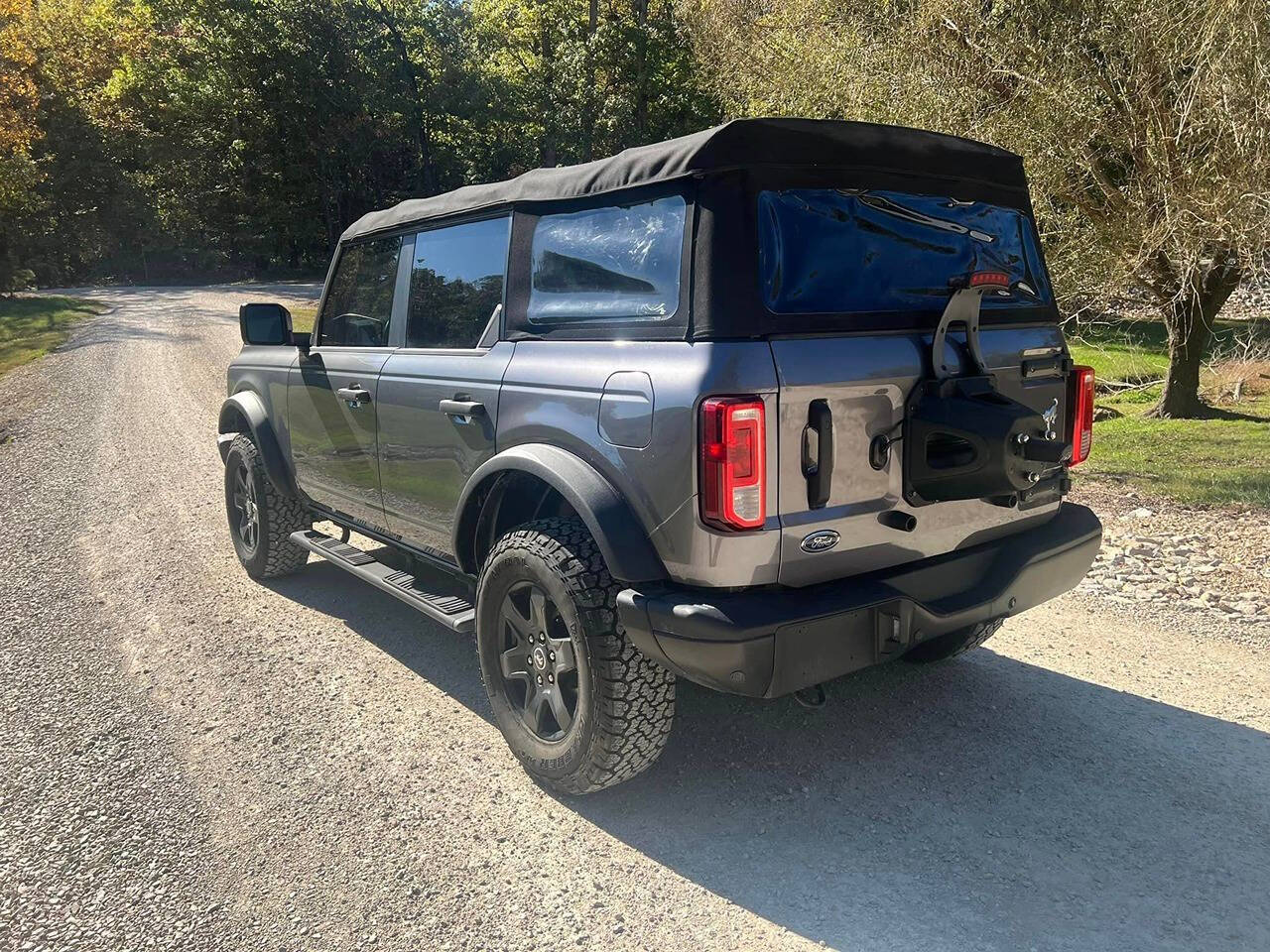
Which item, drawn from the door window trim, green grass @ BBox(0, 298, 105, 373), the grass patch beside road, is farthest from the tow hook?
green grass @ BBox(0, 298, 105, 373)

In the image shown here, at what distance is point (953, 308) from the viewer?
290 cm

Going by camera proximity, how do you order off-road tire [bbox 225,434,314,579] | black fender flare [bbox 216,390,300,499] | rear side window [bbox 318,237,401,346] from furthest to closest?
off-road tire [bbox 225,434,314,579] → black fender flare [bbox 216,390,300,499] → rear side window [bbox 318,237,401,346]

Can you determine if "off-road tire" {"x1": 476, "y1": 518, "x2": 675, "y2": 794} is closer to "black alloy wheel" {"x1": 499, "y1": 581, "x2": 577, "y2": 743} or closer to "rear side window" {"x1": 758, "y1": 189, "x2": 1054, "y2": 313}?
"black alloy wheel" {"x1": 499, "y1": 581, "x2": 577, "y2": 743}

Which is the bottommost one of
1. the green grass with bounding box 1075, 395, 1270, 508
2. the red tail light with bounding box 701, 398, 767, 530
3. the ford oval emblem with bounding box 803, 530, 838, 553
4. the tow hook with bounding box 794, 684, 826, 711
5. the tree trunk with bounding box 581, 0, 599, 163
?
the green grass with bounding box 1075, 395, 1270, 508

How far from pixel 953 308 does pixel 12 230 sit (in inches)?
1763

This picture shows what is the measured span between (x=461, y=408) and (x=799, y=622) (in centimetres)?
158

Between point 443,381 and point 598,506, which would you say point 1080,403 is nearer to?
point 598,506

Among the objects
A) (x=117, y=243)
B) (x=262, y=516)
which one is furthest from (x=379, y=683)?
(x=117, y=243)

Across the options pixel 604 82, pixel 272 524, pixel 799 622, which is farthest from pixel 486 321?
pixel 604 82

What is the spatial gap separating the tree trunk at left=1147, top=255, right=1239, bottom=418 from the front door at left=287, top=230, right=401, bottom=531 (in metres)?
7.16

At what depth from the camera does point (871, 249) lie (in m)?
2.94

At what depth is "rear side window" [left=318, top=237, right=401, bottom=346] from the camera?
4.31 meters

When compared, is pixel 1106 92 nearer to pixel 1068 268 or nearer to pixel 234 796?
pixel 1068 268

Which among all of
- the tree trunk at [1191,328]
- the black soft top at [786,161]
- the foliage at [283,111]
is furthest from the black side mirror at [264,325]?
the foliage at [283,111]
